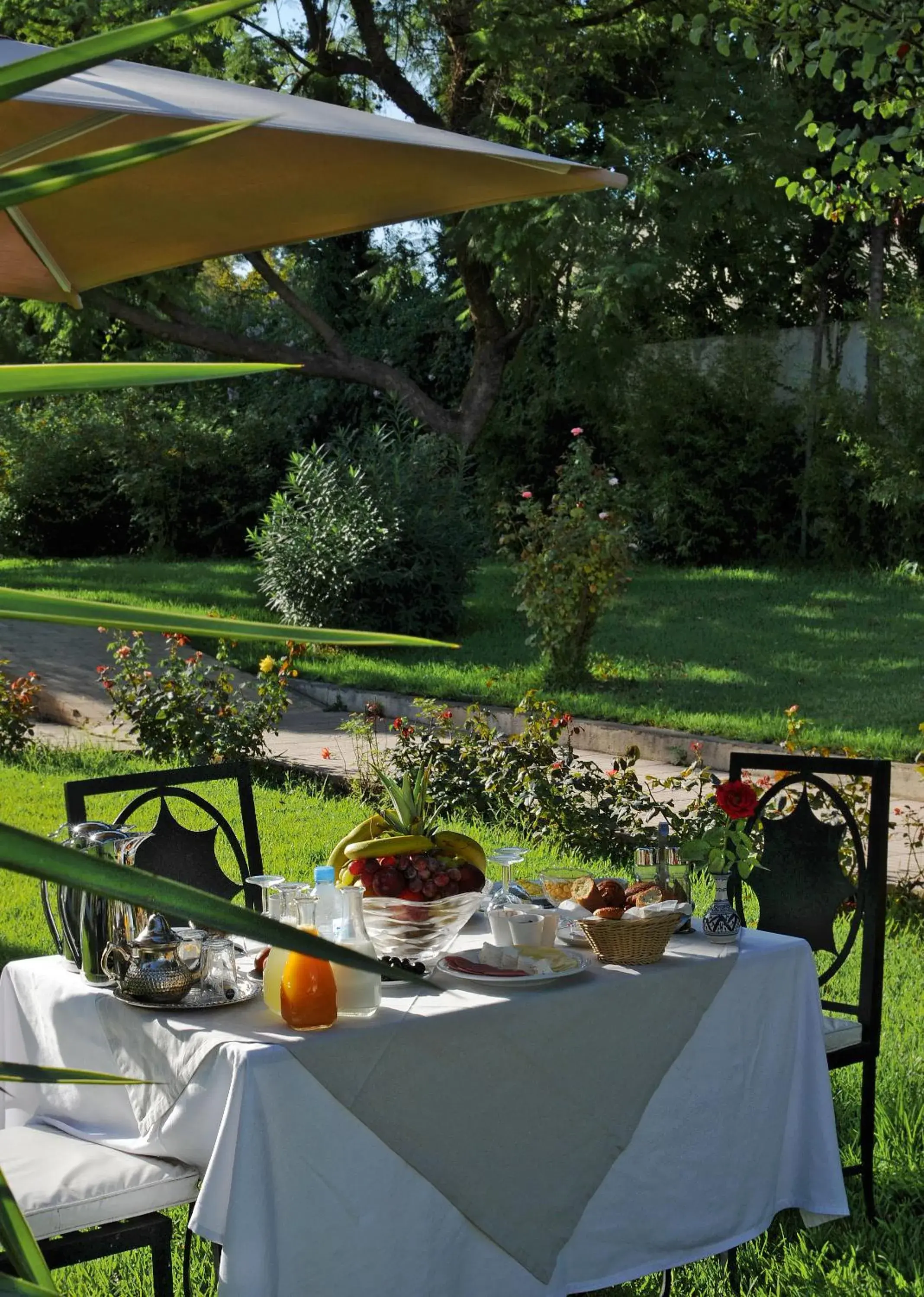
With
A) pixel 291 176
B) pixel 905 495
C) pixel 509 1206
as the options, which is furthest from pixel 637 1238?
pixel 905 495

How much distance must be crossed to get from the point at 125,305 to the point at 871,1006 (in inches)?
649

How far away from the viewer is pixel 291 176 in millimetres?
3348

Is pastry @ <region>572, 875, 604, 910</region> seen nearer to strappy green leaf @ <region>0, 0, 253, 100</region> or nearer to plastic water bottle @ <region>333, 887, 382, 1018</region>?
plastic water bottle @ <region>333, 887, 382, 1018</region>

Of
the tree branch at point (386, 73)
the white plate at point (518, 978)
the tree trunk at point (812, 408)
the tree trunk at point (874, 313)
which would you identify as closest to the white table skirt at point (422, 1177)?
the white plate at point (518, 978)

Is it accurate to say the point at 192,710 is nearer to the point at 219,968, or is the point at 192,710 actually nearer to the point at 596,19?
the point at 219,968

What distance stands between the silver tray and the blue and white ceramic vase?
928 millimetres

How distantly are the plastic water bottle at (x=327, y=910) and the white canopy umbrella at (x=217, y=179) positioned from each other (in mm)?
1382

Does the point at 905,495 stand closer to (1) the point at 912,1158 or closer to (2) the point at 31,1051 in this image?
(1) the point at 912,1158

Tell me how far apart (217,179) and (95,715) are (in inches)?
306

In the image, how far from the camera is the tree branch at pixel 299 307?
1759cm

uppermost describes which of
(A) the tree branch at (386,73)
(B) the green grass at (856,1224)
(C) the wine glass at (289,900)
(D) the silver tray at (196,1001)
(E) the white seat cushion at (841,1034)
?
(A) the tree branch at (386,73)

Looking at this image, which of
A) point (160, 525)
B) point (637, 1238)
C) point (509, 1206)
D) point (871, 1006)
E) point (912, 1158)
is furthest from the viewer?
point (160, 525)

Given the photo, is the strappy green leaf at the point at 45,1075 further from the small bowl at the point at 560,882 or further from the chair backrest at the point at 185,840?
the chair backrest at the point at 185,840

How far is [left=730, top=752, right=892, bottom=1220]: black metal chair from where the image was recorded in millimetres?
3266
